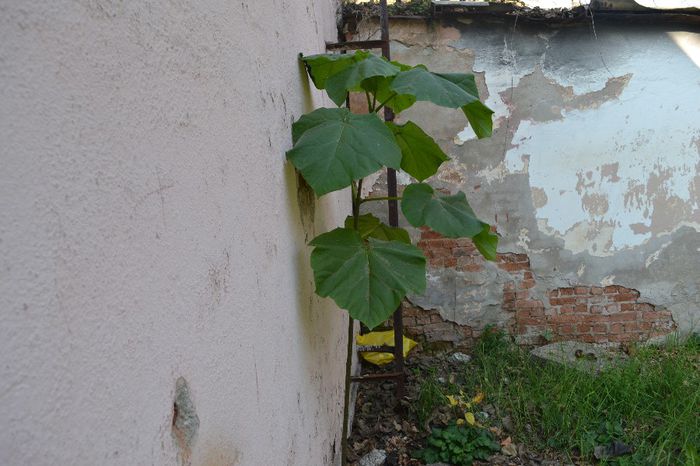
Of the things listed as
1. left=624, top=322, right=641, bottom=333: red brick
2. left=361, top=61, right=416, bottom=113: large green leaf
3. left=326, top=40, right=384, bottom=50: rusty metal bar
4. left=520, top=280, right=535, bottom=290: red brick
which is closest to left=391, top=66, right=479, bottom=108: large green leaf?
left=361, top=61, right=416, bottom=113: large green leaf

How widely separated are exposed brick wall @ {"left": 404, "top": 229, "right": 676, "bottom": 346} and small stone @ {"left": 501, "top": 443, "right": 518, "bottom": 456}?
1214 mm

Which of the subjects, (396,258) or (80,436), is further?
(396,258)

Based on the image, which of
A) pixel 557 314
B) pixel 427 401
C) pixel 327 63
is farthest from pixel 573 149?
pixel 327 63

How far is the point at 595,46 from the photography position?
3836 millimetres

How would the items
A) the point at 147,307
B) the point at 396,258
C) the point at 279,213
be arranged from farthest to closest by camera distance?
the point at 396,258 < the point at 279,213 < the point at 147,307

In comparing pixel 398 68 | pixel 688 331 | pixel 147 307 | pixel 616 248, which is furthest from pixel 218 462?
pixel 688 331

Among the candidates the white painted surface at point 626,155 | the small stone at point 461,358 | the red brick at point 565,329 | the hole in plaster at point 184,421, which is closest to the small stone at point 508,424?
the small stone at point 461,358

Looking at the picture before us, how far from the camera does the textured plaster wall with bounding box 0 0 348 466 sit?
0.54 metres

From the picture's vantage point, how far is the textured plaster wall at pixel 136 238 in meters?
0.54

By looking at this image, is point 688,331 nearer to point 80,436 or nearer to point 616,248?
point 616,248

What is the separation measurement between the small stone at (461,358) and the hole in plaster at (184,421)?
324 cm

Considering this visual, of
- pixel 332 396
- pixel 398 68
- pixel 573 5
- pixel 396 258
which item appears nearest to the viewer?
pixel 396 258

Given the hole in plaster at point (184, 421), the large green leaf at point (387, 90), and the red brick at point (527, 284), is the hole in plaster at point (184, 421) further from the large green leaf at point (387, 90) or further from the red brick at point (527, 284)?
the red brick at point (527, 284)

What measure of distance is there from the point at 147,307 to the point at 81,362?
159 mm
